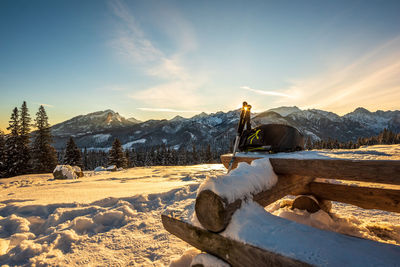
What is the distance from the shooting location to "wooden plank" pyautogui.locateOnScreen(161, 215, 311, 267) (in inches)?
46.9

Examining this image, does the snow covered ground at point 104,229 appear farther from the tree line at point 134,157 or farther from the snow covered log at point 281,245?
the tree line at point 134,157

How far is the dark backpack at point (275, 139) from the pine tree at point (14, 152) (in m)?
38.6

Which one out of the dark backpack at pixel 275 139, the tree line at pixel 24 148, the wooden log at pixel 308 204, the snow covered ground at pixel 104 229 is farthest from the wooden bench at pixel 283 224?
the tree line at pixel 24 148

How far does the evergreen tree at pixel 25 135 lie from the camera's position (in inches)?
1125

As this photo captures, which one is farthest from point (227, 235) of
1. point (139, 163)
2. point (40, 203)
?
point (139, 163)

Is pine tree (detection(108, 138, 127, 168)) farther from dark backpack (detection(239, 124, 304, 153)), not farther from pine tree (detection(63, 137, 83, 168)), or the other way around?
dark backpack (detection(239, 124, 304, 153))

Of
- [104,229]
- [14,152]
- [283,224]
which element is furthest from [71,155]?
[283,224]

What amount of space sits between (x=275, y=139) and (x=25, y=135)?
134ft

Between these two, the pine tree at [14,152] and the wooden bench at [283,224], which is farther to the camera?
the pine tree at [14,152]

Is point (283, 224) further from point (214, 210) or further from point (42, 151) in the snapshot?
point (42, 151)

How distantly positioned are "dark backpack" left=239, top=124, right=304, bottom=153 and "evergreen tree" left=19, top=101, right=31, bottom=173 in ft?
127

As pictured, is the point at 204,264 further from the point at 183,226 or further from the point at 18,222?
the point at 18,222

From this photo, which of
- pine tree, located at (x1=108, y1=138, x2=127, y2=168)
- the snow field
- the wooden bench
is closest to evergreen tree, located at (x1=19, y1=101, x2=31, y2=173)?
pine tree, located at (x1=108, y1=138, x2=127, y2=168)

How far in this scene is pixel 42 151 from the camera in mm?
29734
